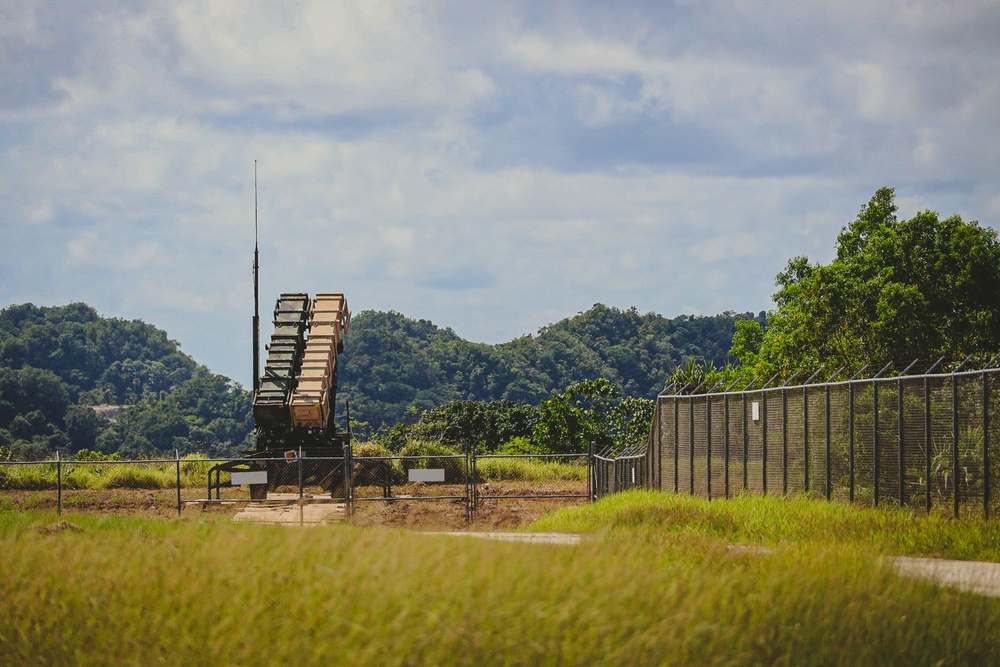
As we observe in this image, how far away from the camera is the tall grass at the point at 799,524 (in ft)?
57.4

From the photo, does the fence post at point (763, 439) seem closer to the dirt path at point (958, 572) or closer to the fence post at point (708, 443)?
the fence post at point (708, 443)

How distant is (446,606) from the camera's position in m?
9.16

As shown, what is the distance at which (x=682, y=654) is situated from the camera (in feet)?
29.1

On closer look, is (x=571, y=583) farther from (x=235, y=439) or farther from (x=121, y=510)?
(x=235, y=439)

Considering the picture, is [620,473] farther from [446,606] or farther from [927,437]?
[446,606]

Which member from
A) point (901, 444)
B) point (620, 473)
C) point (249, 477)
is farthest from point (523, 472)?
point (901, 444)

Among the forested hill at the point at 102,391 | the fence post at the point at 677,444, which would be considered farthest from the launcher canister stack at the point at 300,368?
the forested hill at the point at 102,391

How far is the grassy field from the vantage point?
29.0 feet

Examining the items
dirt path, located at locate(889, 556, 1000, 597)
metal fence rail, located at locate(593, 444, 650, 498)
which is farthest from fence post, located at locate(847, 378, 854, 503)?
metal fence rail, located at locate(593, 444, 650, 498)

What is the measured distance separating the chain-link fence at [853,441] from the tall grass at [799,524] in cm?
59

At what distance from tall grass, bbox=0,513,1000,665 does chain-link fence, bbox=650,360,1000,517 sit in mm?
7514

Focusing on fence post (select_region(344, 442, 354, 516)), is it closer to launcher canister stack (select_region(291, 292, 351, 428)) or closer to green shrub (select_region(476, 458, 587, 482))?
launcher canister stack (select_region(291, 292, 351, 428))

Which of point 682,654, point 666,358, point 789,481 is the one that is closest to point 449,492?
point 789,481

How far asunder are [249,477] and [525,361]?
401 feet
